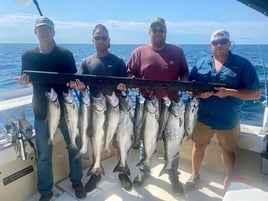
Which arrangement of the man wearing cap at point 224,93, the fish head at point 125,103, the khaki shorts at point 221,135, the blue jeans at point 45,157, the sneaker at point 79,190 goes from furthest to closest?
the sneaker at point 79,190 → the khaki shorts at point 221,135 → the blue jeans at point 45,157 → the man wearing cap at point 224,93 → the fish head at point 125,103

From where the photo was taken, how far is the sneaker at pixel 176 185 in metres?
3.02

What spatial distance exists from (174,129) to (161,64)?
0.82m

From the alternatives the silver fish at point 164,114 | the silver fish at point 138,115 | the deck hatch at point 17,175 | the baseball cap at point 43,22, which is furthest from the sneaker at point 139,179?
the baseball cap at point 43,22

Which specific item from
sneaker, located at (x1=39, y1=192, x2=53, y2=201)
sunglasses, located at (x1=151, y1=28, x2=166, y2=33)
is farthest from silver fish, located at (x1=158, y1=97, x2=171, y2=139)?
sneaker, located at (x1=39, y1=192, x2=53, y2=201)

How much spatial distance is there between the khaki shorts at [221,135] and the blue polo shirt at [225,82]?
0.20 ft

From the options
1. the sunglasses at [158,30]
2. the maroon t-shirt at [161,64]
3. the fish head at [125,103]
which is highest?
the sunglasses at [158,30]

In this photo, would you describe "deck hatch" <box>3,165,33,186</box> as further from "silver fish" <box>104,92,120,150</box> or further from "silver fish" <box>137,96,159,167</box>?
"silver fish" <box>137,96,159,167</box>

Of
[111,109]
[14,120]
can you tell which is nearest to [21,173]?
[14,120]

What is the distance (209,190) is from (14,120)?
8.04ft

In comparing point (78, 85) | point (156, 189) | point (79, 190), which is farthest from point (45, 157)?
point (156, 189)

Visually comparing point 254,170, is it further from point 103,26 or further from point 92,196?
point 103,26

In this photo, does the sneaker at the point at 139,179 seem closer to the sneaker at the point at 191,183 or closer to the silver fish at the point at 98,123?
the sneaker at the point at 191,183

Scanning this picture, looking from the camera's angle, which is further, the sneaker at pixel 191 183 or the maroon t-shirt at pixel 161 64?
the sneaker at pixel 191 183

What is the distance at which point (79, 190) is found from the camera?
2994 mm
